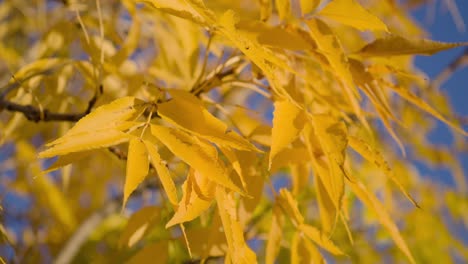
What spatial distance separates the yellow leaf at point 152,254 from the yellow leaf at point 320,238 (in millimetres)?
129

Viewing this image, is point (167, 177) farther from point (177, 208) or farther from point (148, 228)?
point (148, 228)

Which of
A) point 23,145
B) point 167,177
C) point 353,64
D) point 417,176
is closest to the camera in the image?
point 167,177

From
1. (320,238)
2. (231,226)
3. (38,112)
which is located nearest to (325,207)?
(320,238)

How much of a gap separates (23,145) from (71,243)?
0.22m

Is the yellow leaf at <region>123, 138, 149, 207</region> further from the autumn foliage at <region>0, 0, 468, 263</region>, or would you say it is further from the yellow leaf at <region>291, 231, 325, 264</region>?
the yellow leaf at <region>291, 231, 325, 264</region>

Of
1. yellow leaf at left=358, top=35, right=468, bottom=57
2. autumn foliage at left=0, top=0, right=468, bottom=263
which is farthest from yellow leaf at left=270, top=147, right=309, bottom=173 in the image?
yellow leaf at left=358, top=35, right=468, bottom=57

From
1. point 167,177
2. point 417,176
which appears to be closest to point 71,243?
point 167,177

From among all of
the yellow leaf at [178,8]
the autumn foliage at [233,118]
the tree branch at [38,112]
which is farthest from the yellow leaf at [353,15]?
the tree branch at [38,112]

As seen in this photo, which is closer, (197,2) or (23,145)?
(197,2)

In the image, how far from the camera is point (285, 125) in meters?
0.37

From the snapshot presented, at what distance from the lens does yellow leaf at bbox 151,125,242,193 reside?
13.0 inches

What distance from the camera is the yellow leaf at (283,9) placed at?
432 millimetres

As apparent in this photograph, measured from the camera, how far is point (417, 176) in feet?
4.90

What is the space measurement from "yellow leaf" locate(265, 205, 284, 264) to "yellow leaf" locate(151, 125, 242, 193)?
5.0 inches
